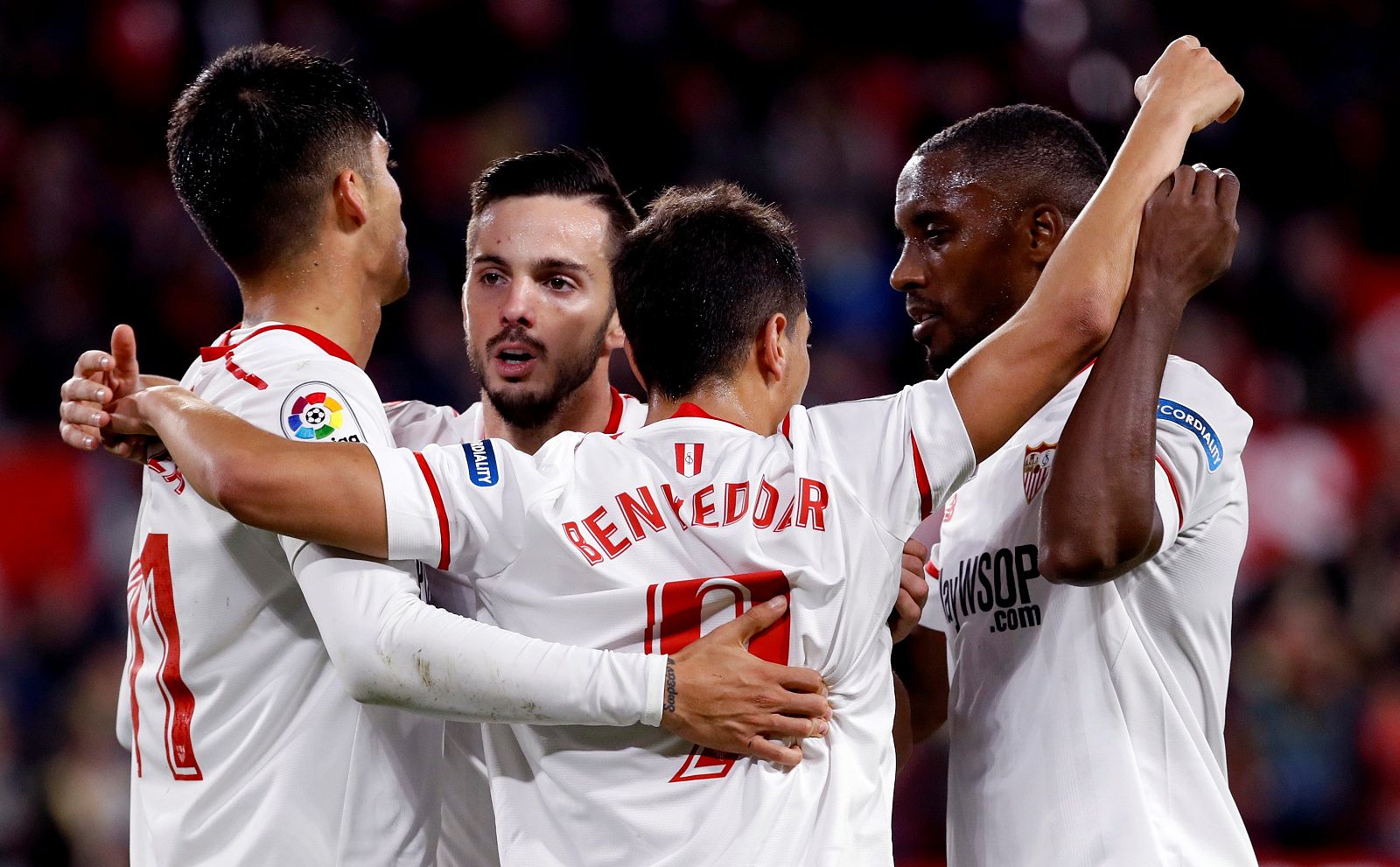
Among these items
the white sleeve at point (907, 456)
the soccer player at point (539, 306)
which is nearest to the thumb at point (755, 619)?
the white sleeve at point (907, 456)

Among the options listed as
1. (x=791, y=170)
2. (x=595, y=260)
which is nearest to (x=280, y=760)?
(x=595, y=260)

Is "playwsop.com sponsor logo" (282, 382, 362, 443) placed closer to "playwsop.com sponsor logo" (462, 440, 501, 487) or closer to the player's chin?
"playwsop.com sponsor logo" (462, 440, 501, 487)

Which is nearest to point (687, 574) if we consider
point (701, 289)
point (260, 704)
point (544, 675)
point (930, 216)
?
point (544, 675)

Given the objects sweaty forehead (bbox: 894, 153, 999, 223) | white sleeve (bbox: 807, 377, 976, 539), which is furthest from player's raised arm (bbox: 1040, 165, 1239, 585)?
sweaty forehead (bbox: 894, 153, 999, 223)

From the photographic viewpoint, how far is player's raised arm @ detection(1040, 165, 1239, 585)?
115 inches

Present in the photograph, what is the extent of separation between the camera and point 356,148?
343cm

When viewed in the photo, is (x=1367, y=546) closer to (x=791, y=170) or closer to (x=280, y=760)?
(x=791, y=170)

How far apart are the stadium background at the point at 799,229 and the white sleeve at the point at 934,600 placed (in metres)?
4.63

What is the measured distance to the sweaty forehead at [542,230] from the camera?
4180mm

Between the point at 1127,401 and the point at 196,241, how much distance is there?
9.11 meters

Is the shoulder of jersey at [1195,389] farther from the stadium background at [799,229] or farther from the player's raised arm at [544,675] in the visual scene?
the stadium background at [799,229]

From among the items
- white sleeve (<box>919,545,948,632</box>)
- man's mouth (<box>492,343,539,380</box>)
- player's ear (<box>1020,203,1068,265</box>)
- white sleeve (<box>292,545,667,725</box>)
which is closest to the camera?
white sleeve (<box>292,545,667,725</box>)

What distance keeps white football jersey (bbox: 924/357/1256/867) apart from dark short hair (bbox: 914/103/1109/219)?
1.95 feet

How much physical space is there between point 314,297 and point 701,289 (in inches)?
37.6
